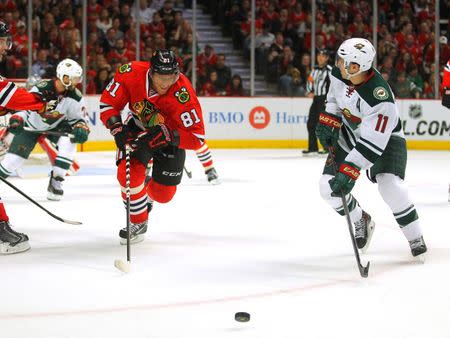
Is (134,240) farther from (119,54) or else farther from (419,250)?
(119,54)

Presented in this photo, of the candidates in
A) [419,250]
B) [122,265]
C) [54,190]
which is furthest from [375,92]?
[54,190]

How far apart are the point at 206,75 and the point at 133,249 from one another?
25.4 ft

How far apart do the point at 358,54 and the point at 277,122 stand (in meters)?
8.20

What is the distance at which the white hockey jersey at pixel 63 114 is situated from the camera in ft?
22.7

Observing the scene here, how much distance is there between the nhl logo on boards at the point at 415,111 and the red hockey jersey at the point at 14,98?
8.50 meters

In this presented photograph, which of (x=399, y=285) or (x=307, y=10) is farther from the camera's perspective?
(x=307, y=10)

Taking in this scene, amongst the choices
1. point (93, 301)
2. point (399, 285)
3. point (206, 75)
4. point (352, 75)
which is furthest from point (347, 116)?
point (206, 75)

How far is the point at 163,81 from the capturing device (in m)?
4.63

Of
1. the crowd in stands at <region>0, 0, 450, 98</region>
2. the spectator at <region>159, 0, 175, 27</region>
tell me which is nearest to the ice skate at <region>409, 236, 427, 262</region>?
the crowd in stands at <region>0, 0, 450, 98</region>

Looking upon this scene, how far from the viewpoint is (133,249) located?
15.9 ft

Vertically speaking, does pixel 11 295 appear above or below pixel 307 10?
below

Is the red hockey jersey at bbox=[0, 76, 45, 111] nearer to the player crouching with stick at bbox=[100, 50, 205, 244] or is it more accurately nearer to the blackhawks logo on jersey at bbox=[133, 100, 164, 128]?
the player crouching with stick at bbox=[100, 50, 205, 244]

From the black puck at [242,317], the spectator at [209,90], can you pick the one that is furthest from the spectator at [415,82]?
the black puck at [242,317]

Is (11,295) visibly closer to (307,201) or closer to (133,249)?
(133,249)
